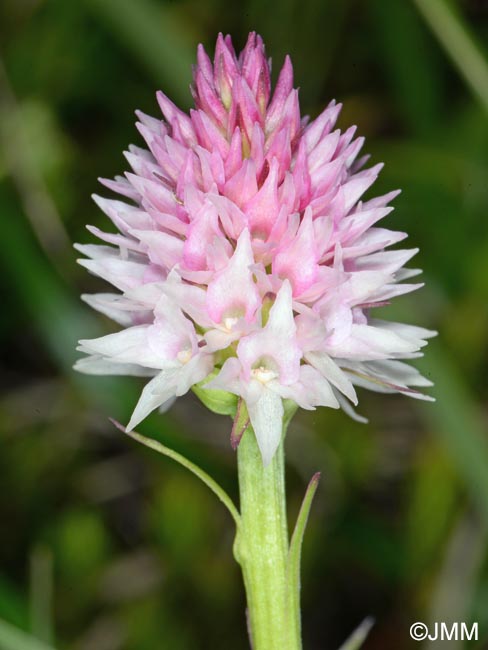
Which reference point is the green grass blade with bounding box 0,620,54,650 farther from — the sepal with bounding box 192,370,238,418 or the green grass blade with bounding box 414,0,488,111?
the green grass blade with bounding box 414,0,488,111

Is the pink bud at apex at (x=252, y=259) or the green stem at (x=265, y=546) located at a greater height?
the pink bud at apex at (x=252, y=259)

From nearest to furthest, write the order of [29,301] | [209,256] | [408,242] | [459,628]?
[209,256] → [459,628] → [29,301] → [408,242]

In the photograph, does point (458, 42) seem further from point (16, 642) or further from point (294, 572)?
point (16, 642)

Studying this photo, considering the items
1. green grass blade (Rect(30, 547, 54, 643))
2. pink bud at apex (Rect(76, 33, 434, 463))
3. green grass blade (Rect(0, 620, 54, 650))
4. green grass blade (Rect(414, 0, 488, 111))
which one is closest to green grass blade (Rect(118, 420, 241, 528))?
pink bud at apex (Rect(76, 33, 434, 463))

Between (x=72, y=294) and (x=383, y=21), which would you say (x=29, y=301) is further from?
(x=383, y=21)

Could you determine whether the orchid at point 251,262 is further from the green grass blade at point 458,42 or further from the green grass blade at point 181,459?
the green grass blade at point 458,42

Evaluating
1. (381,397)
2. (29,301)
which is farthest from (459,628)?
(29,301)

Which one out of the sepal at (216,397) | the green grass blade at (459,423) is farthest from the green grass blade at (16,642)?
the green grass blade at (459,423)
